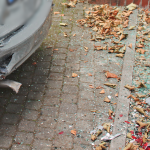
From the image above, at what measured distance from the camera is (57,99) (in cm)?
345

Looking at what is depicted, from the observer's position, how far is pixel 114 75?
389 cm

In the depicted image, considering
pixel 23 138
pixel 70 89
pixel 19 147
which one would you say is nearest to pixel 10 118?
pixel 23 138

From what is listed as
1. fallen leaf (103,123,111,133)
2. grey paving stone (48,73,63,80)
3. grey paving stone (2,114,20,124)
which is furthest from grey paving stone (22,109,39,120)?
fallen leaf (103,123,111,133)

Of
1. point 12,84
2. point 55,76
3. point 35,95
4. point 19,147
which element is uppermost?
point 12,84

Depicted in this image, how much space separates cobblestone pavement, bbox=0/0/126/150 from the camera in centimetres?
291

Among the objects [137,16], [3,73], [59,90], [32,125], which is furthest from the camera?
[137,16]

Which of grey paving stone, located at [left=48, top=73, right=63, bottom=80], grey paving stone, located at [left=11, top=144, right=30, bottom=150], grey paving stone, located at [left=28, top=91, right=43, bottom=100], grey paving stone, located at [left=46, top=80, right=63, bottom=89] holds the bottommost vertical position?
grey paving stone, located at [left=11, top=144, right=30, bottom=150]

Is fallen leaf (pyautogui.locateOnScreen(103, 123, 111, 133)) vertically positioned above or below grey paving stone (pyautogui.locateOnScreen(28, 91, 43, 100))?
below

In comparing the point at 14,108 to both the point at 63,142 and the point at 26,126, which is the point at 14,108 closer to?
the point at 26,126

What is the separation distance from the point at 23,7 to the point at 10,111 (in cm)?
155

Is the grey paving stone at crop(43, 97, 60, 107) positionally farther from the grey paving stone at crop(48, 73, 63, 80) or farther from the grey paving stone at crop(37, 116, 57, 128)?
the grey paving stone at crop(48, 73, 63, 80)

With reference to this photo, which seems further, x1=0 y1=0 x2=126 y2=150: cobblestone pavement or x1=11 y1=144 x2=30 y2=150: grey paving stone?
x1=0 y1=0 x2=126 y2=150: cobblestone pavement

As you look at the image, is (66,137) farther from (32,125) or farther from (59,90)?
(59,90)

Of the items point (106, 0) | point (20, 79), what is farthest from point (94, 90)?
point (106, 0)
